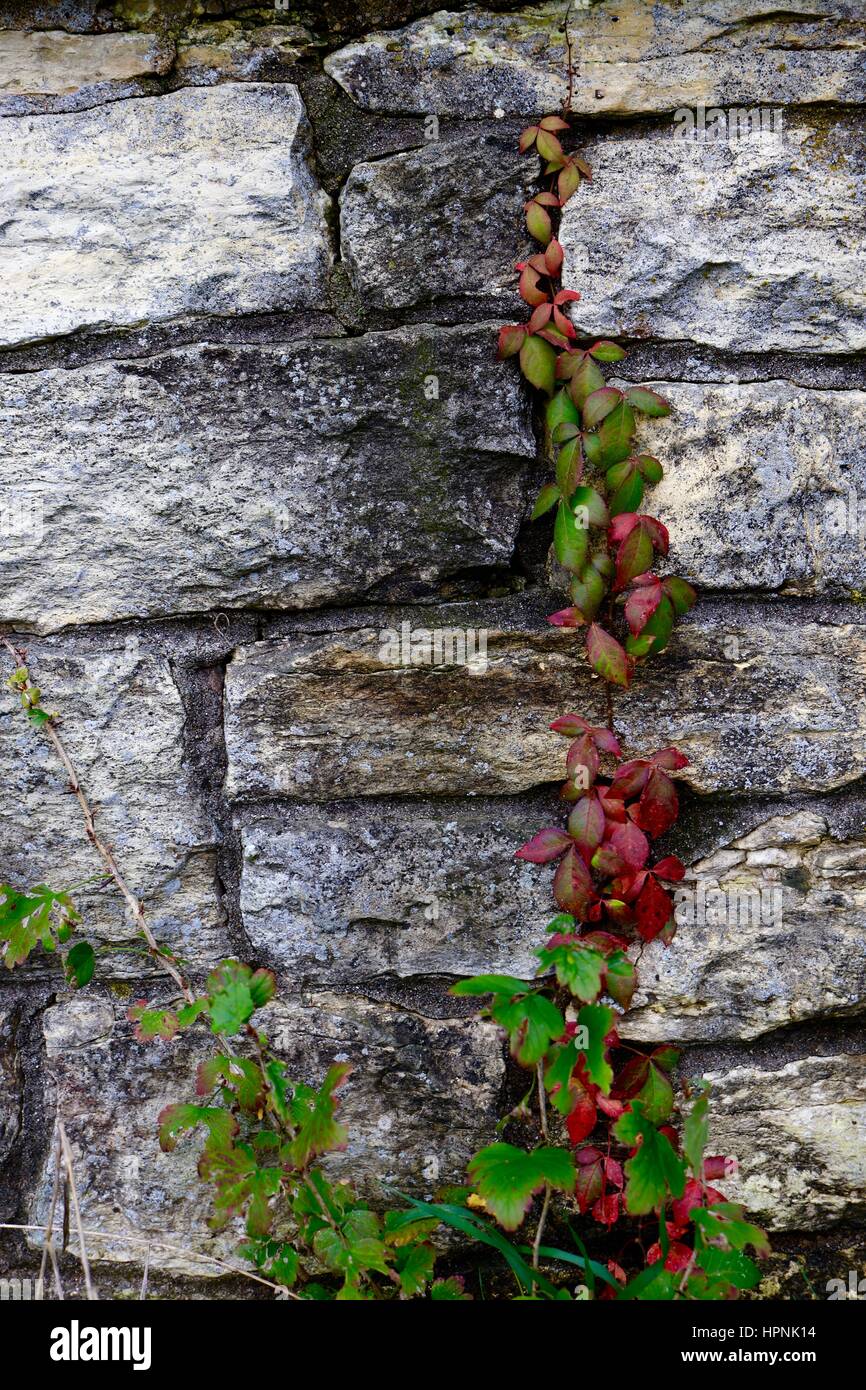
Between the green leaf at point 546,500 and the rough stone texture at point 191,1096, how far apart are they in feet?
2.26

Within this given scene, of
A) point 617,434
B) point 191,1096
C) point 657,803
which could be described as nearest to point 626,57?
point 617,434

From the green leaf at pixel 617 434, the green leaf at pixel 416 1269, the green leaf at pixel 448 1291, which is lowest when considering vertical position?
the green leaf at pixel 448 1291

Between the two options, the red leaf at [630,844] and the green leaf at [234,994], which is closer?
the green leaf at [234,994]

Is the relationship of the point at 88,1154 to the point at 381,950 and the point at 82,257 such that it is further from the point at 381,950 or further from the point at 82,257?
the point at 82,257

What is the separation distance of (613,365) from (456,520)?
0.29 meters

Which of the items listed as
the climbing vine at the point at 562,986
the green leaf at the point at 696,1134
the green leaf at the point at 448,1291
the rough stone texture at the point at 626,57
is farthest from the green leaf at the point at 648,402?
the green leaf at the point at 448,1291

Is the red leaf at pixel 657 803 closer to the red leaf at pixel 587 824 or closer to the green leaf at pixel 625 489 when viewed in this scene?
the red leaf at pixel 587 824

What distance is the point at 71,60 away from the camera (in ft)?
4.18

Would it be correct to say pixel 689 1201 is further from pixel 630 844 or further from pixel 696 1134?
pixel 630 844

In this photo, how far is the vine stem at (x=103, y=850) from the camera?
1309 millimetres

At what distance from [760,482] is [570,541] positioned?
0.27m

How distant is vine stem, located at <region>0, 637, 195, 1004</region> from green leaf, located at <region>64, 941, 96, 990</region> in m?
0.07

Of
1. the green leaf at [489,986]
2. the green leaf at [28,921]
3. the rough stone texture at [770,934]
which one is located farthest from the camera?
the rough stone texture at [770,934]

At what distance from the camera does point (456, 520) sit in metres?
Answer: 1.30
